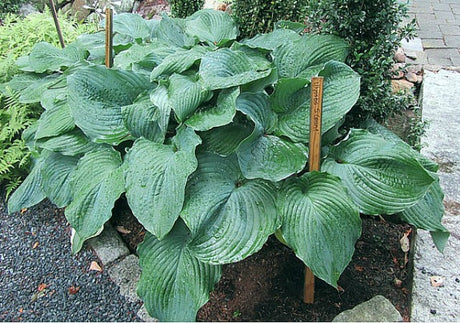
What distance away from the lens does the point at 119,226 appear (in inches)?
82.8

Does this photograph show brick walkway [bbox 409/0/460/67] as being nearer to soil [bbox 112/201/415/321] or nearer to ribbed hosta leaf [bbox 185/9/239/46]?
ribbed hosta leaf [bbox 185/9/239/46]

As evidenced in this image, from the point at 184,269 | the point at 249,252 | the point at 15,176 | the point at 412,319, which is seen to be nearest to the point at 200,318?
the point at 184,269

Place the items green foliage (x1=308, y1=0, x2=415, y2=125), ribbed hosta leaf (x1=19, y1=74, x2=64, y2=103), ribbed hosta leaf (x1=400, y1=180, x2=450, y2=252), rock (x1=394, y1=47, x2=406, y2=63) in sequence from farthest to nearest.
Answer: rock (x1=394, y1=47, x2=406, y2=63)
ribbed hosta leaf (x1=19, y1=74, x2=64, y2=103)
green foliage (x1=308, y1=0, x2=415, y2=125)
ribbed hosta leaf (x1=400, y1=180, x2=450, y2=252)

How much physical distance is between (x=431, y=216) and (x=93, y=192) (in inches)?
50.2

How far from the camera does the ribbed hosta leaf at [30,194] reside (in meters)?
2.07

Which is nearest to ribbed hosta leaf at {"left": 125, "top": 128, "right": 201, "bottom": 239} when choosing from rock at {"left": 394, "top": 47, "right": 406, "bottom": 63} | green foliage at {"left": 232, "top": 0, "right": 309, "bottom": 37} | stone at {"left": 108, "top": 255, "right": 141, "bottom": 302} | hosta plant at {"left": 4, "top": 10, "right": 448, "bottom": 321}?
hosta plant at {"left": 4, "top": 10, "right": 448, "bottom": 321}

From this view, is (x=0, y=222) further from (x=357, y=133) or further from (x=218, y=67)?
(x=357, y=133)

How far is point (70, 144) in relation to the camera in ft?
6.08

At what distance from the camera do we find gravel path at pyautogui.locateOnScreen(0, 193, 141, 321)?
1.67 m

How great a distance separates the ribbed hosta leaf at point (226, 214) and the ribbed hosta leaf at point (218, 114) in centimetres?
16

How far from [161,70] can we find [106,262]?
874mm

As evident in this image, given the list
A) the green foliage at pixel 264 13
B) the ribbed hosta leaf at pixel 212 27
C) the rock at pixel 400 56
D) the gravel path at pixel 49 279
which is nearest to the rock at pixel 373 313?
the gravel path at pixel 49 279

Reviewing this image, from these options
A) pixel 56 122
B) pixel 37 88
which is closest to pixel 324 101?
pixel 56 122

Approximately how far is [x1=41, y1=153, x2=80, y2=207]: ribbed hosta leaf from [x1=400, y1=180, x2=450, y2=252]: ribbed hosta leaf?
1388 mm
